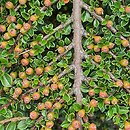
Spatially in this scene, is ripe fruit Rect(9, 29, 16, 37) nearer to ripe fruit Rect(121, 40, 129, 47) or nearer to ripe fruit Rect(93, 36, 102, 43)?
ripe fruit Rect(93, 36, 102, 43)

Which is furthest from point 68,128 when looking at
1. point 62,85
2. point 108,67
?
point 108,67

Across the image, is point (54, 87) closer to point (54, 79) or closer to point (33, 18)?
point (54, 79)

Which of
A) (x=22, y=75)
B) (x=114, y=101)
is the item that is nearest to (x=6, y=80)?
(x=22, y=75)

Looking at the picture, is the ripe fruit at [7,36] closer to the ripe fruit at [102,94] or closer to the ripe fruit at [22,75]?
the ripe fruit at [22,75]

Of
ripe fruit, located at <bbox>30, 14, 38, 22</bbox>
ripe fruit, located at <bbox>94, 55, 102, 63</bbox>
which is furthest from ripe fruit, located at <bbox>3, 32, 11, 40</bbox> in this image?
ripe fruit, located at <bbox>94, 55, 102, 63</bbox>

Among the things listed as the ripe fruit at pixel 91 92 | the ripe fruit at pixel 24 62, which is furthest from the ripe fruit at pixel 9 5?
the ripe fruit at pixel 91 92

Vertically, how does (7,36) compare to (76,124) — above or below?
above

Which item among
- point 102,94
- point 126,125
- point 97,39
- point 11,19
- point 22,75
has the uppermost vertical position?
point 11,19
